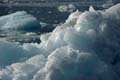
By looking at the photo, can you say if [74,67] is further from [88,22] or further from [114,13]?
[114,13]

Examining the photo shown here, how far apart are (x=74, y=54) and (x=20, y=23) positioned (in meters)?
7.19

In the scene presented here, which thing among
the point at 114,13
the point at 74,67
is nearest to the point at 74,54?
the point at 74,67

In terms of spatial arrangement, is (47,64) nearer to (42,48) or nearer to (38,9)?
(42,48)

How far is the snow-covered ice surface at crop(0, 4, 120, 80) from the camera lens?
5477 mm

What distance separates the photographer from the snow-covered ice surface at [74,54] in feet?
18.0

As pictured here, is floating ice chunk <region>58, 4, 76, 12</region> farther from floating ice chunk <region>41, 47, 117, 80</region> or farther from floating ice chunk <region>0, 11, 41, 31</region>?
floating ice chunk <region>41, 47, 117, 80</region>

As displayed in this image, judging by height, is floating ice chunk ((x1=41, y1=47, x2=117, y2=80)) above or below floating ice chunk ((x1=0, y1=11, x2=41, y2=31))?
above

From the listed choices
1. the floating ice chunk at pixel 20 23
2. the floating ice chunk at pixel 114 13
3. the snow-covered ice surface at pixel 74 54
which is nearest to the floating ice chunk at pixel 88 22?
the snow-covered ice surface at pixel 74 54

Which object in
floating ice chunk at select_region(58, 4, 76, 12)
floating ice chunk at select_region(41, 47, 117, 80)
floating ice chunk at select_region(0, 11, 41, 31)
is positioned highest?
floating ice chunk at select_region(41, 47, 117, 80)

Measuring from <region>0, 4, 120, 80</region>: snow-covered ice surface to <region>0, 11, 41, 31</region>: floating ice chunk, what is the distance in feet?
19.1

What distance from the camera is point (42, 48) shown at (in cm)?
624

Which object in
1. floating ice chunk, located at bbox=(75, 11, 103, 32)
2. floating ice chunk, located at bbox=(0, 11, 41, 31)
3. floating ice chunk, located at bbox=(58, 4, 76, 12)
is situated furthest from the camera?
floating ice chunk, located at bbox=(58, 4, 76, 12)

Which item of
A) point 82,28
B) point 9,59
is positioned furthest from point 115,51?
point 9,59

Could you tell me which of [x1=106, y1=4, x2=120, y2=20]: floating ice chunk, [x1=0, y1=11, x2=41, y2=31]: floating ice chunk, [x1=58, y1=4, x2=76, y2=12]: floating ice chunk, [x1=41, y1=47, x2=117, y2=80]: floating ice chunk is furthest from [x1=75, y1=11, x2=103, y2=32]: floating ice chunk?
[x1=58, y1=4, x2=76, y2=12]: floating ice chunk
